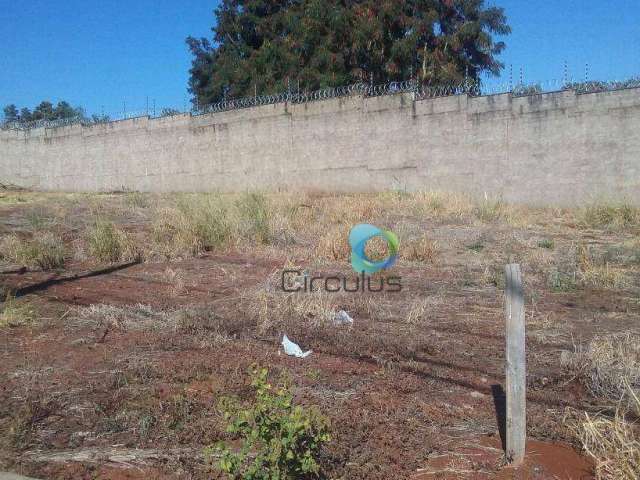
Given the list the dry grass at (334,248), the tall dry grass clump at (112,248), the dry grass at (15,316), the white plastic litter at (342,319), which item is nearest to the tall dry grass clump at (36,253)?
the tall dry grass clump at (112,248)

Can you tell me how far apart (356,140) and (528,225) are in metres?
5.44

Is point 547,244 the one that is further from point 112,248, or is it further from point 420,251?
point 112,248

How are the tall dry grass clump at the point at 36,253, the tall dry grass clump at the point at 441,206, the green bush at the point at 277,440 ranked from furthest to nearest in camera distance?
the tall dry grass clump at the point at 441,206, the tall dry grass clump at the point at 36,253, the green bush at the point at 277,440

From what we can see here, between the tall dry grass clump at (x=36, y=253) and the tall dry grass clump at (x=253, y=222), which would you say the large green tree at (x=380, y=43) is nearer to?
the tall dry grass clump at (x=253, y=222)

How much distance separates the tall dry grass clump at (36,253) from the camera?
6.62 m

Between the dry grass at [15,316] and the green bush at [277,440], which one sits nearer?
the green bush at [277,440]

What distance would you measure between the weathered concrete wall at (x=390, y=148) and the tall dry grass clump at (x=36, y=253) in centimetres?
771

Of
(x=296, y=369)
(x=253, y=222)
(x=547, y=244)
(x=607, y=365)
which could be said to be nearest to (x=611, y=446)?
(x=607, y=365)

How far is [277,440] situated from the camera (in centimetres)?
197

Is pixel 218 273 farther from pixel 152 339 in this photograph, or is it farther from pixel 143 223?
pixel 143 223

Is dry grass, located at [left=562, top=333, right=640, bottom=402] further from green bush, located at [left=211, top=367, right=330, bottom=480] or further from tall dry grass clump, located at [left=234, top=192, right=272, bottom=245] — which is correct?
tall dry grass clump, located at [left=234, top=192, right=272, bottom=245]

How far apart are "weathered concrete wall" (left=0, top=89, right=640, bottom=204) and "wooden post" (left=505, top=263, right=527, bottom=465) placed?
926cm

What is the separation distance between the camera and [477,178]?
11.6 metres

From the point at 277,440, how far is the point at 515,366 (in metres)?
1.04
